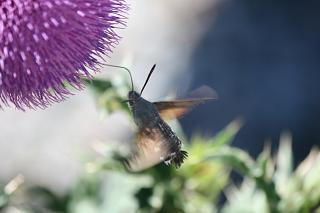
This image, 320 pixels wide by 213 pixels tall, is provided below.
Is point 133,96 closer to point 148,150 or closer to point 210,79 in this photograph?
point 148,150

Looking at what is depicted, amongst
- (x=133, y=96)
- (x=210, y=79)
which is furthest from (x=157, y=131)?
(x=210, y=79)

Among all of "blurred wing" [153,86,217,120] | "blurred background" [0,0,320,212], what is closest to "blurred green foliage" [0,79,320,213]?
"blurred wing" [153,86,217,120]

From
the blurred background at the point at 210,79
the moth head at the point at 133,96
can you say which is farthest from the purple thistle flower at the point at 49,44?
the blurred background at the point at 210,79

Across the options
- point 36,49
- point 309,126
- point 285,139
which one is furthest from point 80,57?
point 309,126

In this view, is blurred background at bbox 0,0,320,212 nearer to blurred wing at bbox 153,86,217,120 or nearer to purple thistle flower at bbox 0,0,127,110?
blurred wing at bbox 153,86,217,120

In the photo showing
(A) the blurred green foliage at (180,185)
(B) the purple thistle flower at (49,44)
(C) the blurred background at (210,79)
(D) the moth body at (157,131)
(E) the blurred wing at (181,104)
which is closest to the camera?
(B) the purple thistle flower at (49,44)

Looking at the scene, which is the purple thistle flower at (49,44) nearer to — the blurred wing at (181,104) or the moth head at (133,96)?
the moth head at (133,96)
